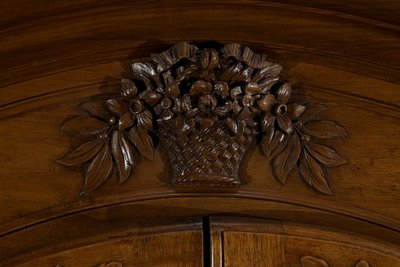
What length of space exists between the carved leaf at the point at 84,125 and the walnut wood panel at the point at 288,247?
0.21 meters

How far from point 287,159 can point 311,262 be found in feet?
0.49

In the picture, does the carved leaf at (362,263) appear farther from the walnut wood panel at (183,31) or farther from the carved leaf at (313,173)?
the walnut wood panel at (183,31)

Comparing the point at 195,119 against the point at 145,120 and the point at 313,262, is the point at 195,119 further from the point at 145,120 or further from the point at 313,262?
the point at 313,262

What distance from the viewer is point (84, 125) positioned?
880 mm

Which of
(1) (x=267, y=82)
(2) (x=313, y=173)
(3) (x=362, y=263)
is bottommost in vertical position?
(3) (x=362, y=263)

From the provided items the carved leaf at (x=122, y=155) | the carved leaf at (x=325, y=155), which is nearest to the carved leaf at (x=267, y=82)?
the carved leaf at (x=325, y=155)

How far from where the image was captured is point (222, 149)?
0.87 m

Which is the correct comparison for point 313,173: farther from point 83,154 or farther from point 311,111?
point 83,154

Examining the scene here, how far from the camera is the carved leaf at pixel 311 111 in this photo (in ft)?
2.95

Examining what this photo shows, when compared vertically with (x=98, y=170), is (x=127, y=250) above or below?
below

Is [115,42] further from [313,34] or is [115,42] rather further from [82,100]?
[313,34]

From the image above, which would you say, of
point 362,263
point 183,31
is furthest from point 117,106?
point 362,263

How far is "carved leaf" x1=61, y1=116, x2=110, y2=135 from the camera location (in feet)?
2.88

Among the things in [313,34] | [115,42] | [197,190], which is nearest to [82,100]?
[115,42]
